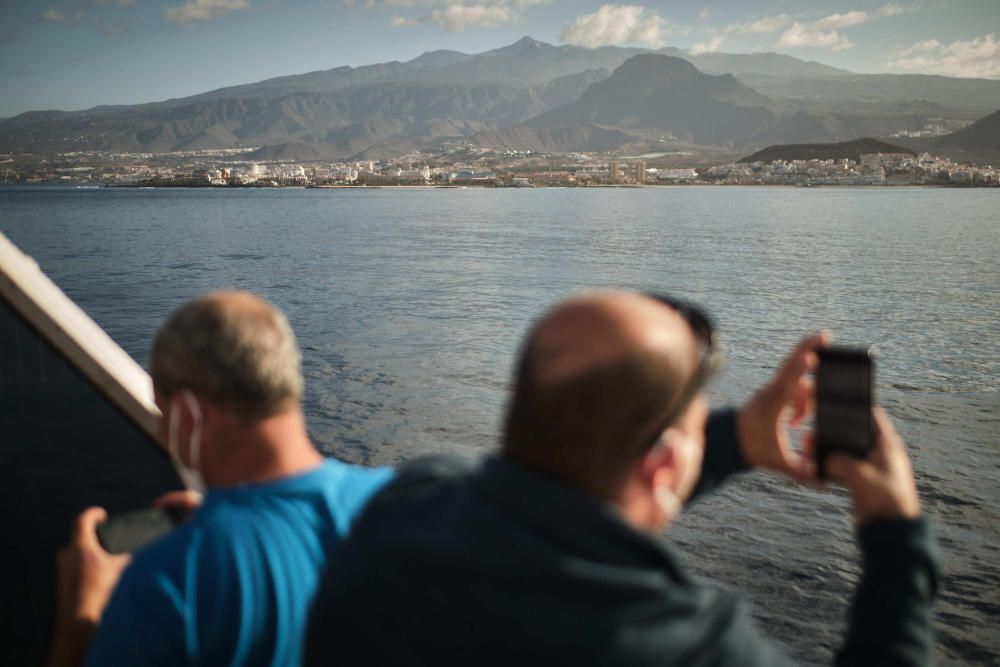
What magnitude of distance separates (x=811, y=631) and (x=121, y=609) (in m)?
6.65

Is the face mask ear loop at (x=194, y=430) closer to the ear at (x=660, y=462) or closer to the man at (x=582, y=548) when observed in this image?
the man at (x=582, y=548)

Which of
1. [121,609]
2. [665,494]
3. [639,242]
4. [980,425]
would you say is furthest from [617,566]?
[639,242]

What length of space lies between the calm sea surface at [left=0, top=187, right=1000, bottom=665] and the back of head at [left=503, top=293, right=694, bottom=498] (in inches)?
255

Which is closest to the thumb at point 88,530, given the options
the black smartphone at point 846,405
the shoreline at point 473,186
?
the black smartphone at point 846,405

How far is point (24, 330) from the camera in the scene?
2.30 metres

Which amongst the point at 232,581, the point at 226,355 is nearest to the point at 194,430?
the point at 226,355

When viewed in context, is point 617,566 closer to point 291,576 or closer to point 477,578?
point 477,578

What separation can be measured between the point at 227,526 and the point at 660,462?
0.90 meters

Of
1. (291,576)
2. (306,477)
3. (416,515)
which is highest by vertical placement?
(416,515)

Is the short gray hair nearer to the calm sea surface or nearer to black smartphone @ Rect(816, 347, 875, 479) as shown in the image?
black smartphone @ Rect(816, 347, 875, 479)

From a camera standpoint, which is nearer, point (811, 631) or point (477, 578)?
point (477, 578)

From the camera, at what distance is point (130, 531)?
1944mm

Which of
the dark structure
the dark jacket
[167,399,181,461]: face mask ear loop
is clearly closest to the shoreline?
the dark structure

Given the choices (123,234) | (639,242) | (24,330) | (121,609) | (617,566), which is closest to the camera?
(617,566)
